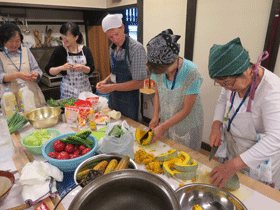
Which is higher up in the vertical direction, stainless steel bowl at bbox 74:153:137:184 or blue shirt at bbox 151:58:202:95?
blue shirt at bbox 151:58:202:95

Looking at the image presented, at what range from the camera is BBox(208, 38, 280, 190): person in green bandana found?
1.10 meters

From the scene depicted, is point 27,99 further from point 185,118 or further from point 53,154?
point 185,118

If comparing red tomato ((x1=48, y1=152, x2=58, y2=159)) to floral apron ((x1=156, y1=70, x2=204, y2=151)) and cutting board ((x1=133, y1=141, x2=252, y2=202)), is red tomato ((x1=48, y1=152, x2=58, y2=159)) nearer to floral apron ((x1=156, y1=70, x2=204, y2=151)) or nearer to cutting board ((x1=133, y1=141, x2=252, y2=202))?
cutting board ((x1=133, y1=141, x2=252, y2=202))

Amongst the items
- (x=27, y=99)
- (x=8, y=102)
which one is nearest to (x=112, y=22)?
(x=27, y=99)

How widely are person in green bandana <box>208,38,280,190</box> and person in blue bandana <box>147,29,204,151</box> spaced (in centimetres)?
36

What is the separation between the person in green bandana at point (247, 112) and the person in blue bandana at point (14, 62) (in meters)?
2.30

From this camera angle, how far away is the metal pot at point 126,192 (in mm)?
712

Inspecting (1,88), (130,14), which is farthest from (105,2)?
(1,88)

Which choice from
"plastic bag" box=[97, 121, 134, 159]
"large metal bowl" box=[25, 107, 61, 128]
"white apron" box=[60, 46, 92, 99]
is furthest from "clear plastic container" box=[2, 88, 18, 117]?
"plastic bag" box=[97, 121, 134, 159]

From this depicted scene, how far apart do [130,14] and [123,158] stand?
4.45 m

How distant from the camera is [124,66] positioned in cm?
236

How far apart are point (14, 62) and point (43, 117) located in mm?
1215

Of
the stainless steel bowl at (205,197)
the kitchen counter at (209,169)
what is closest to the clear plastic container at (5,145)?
the kitchen counter at (209,169)

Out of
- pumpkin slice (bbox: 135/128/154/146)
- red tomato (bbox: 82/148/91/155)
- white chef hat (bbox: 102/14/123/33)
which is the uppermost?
white chef hat (bbox: 102/14/123/33)
